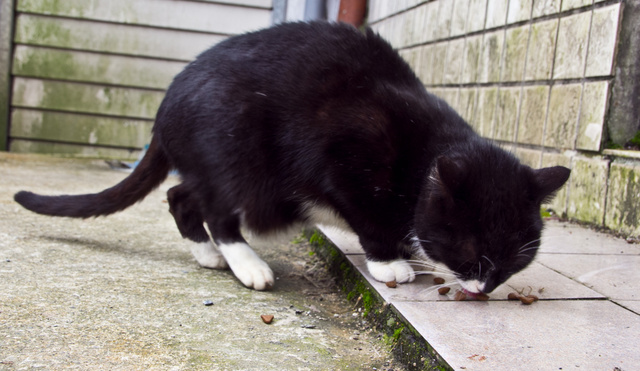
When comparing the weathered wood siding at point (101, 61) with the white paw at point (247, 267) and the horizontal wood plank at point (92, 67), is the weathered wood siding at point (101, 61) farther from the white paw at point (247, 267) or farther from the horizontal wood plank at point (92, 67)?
the white paw at point (247, 267)

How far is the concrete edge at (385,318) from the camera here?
57.3 inches

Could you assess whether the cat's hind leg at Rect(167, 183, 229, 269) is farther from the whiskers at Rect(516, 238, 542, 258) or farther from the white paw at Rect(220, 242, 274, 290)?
the whiskers at Rect(516, 238, 542, 258)

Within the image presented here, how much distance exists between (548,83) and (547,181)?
1.35 meters

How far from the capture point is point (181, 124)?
2238 mm

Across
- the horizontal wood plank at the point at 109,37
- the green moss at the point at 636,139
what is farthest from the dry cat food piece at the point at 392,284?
the horizontal wood plank at the point at 109,37

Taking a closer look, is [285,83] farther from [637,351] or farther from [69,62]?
[69,62]

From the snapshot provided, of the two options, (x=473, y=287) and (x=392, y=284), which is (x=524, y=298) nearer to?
(x=473, y=287)

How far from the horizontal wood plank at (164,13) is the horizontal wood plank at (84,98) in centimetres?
63

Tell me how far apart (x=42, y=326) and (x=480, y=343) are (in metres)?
1.17

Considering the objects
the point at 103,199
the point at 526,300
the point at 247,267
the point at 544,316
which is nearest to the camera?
the point at 544,316

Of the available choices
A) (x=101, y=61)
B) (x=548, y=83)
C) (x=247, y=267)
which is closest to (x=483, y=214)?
(x=247, y=267)

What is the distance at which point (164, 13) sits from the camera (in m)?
5.44

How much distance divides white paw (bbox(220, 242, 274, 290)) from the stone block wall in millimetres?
1613

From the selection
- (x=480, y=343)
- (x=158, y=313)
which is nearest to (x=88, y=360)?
(x=158, y=313)
